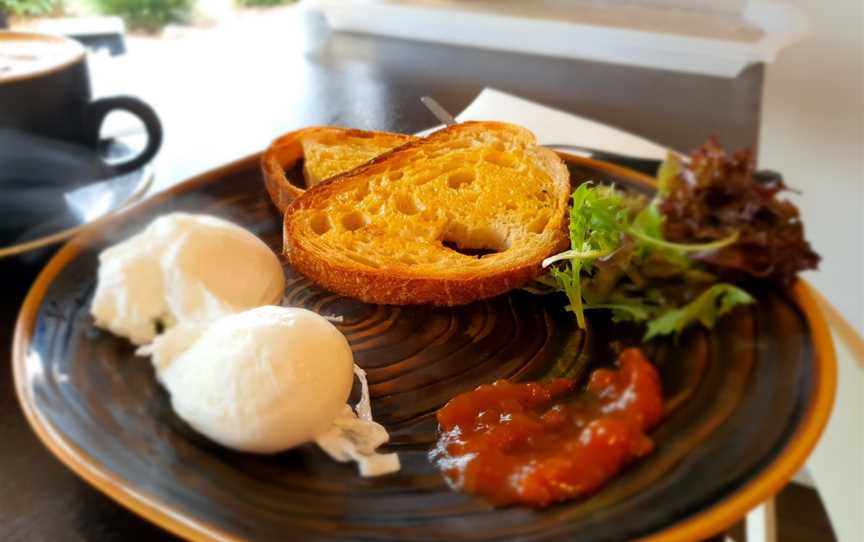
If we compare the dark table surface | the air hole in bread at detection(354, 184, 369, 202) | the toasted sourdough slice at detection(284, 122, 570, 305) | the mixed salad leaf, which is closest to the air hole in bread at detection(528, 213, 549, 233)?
the toasted sourdough slice at detection(284, 122, 570, 305)

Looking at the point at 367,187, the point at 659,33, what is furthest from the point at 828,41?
the point at 367,187

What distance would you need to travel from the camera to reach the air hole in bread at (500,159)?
1.07 metres

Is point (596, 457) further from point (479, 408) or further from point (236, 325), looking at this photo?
point (236, 325)

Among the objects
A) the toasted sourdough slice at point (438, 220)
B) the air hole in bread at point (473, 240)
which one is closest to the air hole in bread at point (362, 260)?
the toasted sourdough slice at point (438, 220)

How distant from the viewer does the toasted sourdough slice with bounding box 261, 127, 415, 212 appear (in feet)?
3.27

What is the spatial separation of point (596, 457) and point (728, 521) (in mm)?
105

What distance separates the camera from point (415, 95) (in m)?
1.46

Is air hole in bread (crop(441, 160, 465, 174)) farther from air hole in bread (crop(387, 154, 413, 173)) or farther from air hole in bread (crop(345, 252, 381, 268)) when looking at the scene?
air hole in bread (crop(345, 252, 381, 268))

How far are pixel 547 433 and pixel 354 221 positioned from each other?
434 mm

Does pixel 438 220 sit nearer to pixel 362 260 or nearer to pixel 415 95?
pixel 362 260

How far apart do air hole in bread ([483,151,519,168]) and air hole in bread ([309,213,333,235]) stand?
10.0 inches

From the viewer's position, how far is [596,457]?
0.59m

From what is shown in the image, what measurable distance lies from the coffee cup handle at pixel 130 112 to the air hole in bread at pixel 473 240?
449 mm

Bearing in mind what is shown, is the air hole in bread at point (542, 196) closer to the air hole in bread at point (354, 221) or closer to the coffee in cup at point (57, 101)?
the air hole in bread at point (354, 221)
